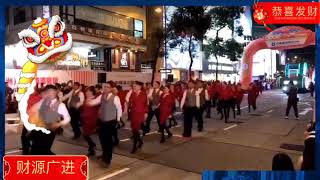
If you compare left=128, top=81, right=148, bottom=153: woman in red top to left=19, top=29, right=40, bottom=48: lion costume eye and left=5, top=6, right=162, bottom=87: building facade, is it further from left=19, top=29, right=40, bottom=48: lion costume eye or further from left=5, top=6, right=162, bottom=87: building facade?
left=19, top=29, right=40, bottom=48: lion costume eye

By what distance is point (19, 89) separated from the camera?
3.38 m

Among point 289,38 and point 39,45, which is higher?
point 289,38

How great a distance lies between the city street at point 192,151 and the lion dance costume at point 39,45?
6.53 ft

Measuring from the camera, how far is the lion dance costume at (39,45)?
3.24 m

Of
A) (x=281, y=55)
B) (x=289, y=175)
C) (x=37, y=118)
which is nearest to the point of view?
(x=289, y=175)

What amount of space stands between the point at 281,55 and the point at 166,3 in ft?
74.0

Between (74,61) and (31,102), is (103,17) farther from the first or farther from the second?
(31,102)

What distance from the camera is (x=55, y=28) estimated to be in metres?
3.30

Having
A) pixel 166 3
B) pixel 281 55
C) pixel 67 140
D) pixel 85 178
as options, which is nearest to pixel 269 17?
pixel 166 3

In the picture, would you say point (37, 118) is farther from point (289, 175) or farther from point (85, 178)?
point (289, 175)

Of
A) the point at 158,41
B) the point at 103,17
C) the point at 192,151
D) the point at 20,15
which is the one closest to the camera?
the point at 192,151
